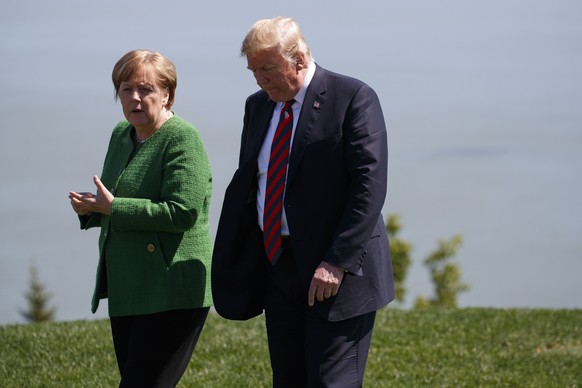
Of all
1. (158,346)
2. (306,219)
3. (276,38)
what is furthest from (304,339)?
(276,38)

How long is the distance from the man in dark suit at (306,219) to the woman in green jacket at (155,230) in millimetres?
173

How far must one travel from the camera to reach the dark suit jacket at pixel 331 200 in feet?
14.5

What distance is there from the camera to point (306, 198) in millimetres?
4535

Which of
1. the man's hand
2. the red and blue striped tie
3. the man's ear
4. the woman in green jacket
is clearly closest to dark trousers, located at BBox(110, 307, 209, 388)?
the woman in green jacket

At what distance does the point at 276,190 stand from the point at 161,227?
585 mm

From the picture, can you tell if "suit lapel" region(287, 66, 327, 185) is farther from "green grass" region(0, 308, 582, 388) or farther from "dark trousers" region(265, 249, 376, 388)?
"green grass" region(0, 308, 582, 388)

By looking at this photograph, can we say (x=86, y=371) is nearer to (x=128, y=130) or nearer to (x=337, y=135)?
(x=128, y=130)

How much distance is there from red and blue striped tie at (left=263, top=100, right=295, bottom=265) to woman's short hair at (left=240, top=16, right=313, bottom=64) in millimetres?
370

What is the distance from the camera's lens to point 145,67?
475cm

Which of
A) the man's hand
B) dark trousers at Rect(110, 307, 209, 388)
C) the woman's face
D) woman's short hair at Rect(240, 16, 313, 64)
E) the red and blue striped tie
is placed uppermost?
woman's short hair at Rect(240, 16, 313, 64)

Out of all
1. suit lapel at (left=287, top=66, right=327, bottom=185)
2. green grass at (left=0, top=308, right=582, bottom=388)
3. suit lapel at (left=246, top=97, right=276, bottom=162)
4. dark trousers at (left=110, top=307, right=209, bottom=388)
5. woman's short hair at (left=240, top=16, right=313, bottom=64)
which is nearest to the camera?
woman's short hair at (left=240, top=16, right=313, bottom=64)

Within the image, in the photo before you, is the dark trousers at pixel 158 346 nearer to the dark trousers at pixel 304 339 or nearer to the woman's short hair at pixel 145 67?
the dark trousers at pixel 304 339

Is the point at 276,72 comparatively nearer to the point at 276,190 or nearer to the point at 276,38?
the point at 276,38

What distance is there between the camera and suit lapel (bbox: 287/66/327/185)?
454 centimetres
